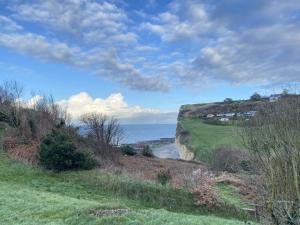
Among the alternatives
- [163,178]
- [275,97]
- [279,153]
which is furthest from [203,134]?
[279,153]

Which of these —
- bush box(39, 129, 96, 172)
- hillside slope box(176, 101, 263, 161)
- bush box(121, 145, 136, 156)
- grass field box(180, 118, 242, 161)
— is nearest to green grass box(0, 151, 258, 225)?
bush box(39, 129, 96, 172)

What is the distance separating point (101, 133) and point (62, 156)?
10486 millimetres

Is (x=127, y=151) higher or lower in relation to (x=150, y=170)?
higher

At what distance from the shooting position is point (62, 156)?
27688mm

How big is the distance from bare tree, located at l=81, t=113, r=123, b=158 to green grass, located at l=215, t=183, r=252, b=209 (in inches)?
447

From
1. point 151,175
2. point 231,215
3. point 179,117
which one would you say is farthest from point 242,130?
point 179,117

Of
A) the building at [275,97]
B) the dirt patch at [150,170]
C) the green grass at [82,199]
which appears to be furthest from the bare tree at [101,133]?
the building at [275,97]

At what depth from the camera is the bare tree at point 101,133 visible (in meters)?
37.0

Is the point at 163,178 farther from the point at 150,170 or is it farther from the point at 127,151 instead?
the point at 127,151

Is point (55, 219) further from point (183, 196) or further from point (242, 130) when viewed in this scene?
point (183, 196)

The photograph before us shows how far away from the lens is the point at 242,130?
19484 mm

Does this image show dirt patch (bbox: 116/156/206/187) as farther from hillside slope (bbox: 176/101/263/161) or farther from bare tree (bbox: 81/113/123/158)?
hillside slope (bbox: 176/101/263/161)

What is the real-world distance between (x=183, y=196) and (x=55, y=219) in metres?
11.3

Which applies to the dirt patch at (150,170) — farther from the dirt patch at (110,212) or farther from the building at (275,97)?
the dirt patch at (110,212)
